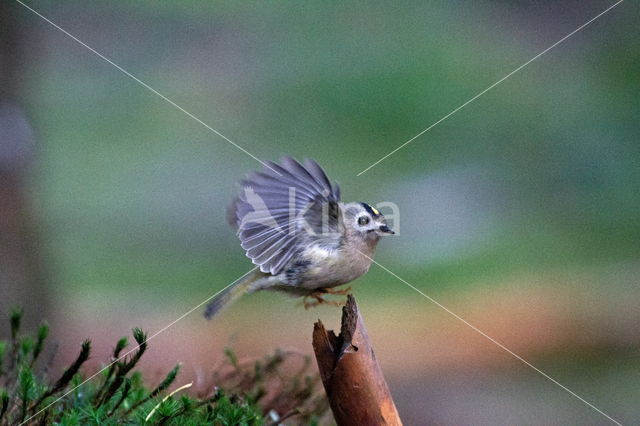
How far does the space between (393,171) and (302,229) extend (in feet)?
35.1

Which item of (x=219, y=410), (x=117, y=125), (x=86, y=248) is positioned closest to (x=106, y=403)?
(x=219, y=410)

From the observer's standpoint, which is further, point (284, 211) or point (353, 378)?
point (284, 211)

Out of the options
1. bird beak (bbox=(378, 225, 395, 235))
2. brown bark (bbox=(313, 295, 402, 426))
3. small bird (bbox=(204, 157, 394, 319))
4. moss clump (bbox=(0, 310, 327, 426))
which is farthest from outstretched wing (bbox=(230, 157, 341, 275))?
brown bark (bbox=(313, 295, 402, 426))

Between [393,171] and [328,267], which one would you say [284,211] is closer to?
[328,267]

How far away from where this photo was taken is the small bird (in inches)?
154

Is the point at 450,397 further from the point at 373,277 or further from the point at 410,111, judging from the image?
the point at 410,111

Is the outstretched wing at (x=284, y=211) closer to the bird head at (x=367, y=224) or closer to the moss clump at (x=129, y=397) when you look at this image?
the bird head at (x=367, y=224)

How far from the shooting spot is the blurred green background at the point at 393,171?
8.71 m

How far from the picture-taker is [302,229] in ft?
13.6

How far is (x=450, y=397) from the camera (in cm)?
803

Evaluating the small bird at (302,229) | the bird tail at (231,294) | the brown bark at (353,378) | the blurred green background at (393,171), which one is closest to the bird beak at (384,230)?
the small bird at (302,229)

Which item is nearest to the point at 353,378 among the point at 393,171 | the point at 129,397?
the point at 129,397

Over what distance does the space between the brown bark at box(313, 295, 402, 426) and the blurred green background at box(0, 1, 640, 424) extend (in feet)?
15.4

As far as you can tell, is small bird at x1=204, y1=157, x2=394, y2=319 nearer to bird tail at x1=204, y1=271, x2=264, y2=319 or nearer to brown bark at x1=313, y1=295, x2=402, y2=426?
bird tail at x1=204, y1=271, x2=264, y2=319
